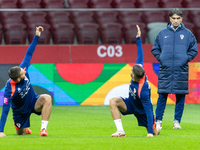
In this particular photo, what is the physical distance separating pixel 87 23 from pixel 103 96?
7.50 ft

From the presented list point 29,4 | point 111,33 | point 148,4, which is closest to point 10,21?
point 29,4

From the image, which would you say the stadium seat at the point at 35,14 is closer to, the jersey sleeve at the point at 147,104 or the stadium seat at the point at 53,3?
the stadium seat at the point at 53,3

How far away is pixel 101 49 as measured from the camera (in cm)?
1162

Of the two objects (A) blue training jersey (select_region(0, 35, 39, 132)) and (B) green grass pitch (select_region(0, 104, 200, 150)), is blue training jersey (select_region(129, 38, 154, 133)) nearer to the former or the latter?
(B) green grass pitch (select_region(0, 104, 200, 150))

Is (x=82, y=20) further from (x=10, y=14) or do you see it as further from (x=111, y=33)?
(x=10, y=14)

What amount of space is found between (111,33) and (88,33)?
0.66 m

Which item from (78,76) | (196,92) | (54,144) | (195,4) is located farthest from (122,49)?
(54,144)

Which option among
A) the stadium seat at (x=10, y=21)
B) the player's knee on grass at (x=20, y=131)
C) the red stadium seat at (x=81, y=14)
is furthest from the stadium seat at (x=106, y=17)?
the player's knee on grass at (x=20, y=131)

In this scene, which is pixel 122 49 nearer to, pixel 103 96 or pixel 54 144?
pixel 103 96

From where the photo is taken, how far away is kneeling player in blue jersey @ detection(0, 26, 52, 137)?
17.9 feet

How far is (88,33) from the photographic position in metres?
11.8

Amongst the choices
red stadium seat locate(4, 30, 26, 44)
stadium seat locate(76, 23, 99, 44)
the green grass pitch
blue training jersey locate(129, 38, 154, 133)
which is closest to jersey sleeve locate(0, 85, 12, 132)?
the green grass pitch

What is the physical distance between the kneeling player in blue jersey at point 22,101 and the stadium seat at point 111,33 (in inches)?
237

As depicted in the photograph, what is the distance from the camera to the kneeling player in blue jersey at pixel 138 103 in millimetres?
5391
